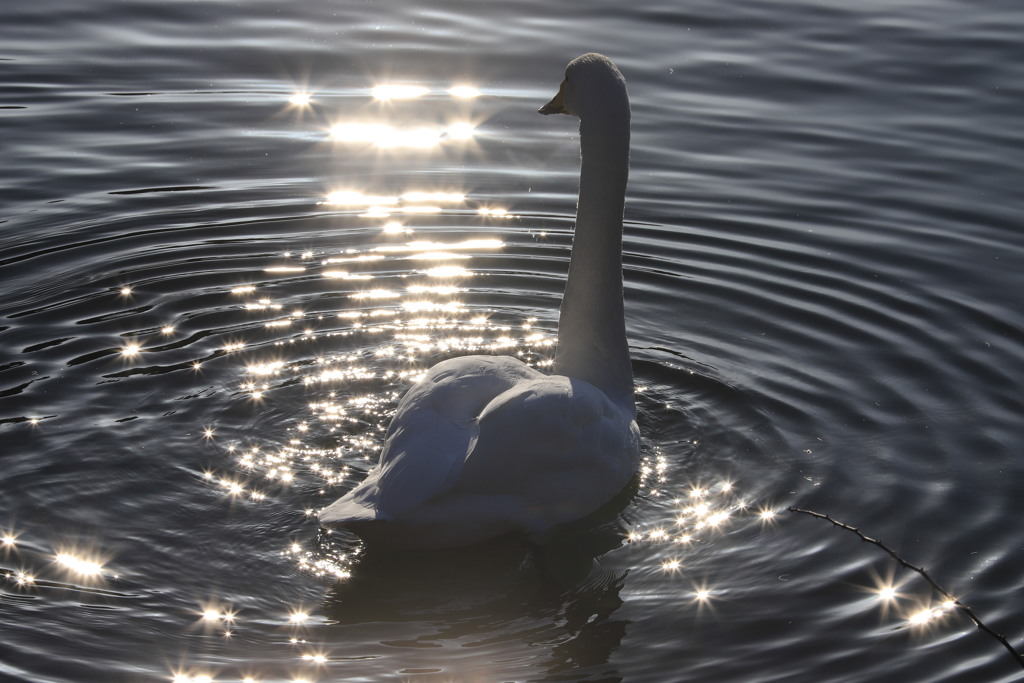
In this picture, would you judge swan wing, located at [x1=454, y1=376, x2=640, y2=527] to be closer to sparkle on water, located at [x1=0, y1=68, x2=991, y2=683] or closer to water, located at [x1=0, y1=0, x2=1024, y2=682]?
water, located at [x1=0, y1=0, x2=1024, y2=682]

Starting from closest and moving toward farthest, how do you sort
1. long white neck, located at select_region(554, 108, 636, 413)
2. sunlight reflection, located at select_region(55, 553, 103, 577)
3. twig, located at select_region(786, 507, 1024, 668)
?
twig, located at select_region(786, 507, 1024, 668), sunlight reflection, located at select_region(55, 553, 103, 577), long white neck, located at select_region(554, 108, 636, 413)

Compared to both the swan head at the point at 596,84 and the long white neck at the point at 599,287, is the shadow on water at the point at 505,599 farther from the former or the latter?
the swan head at the point at 596,84

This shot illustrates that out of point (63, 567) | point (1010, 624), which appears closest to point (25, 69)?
point (63, 567)

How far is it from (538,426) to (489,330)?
295cm

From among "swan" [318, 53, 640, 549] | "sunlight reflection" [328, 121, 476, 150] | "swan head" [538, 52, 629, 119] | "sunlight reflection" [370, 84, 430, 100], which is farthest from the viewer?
"sunlight reflection" [370, 84, 430, 100]

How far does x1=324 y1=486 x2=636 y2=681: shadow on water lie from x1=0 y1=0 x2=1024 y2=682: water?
2 cm

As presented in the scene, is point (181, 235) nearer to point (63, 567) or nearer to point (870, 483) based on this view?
point (63, 567)

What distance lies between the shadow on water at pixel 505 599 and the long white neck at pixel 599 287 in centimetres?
114

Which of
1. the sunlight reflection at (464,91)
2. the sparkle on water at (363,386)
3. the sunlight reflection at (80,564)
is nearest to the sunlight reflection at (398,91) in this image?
the sunlight reflection at (464,91)

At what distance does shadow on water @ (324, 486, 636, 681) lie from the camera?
6.26 meters

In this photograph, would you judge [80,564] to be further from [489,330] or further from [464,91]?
[464,91]

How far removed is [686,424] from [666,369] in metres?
0.81

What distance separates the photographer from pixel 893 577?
7016 mm

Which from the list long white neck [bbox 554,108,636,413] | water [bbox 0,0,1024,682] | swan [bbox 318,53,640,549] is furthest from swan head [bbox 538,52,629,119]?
water [bbox 0,0,1024,682]
